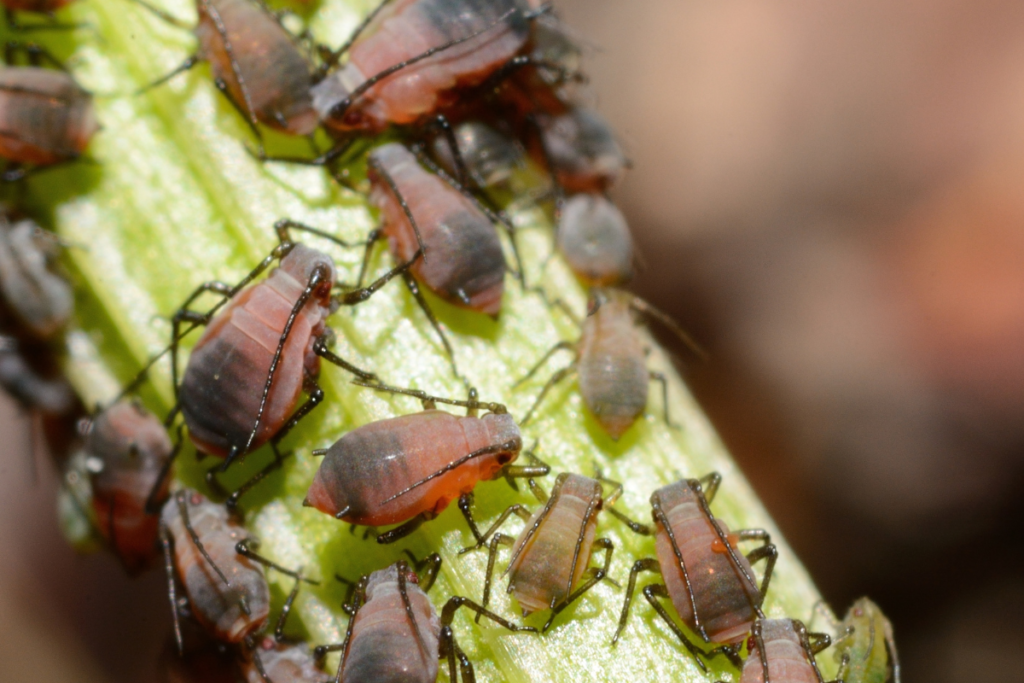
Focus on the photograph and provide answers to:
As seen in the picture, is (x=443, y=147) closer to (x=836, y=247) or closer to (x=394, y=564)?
(x=394, y=564)

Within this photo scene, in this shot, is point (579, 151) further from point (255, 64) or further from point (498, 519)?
point (498, 519)

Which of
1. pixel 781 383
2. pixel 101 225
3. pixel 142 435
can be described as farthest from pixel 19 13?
pixel 781 383

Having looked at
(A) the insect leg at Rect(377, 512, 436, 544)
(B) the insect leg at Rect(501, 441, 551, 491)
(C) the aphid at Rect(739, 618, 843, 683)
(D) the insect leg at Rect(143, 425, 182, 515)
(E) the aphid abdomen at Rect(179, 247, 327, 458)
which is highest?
(E) the aphid abdomen at Rect(179, 247, 327, 458)

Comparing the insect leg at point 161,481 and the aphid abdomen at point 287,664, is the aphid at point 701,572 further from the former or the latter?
the insect leg at point 161,481

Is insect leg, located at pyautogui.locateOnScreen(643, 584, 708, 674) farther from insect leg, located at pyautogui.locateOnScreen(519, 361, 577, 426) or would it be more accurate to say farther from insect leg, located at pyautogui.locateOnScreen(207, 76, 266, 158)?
insect leg, located at pyautogui.locateOnScreen(207, 76, 266, 158)

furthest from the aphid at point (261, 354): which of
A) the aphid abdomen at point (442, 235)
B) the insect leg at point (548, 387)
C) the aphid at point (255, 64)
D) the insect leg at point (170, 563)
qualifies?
the insect leg at point (548, 387)

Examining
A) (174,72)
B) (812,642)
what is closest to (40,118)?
(174,72)

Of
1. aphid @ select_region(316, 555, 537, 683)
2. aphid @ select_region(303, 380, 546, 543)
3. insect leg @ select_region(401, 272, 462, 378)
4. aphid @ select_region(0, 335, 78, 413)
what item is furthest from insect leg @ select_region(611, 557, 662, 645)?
aphid @ select_region(0, 335, 78, 413)
